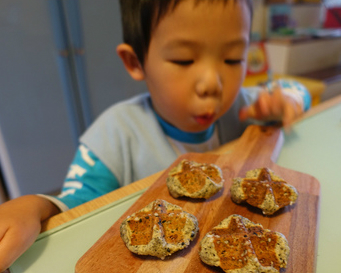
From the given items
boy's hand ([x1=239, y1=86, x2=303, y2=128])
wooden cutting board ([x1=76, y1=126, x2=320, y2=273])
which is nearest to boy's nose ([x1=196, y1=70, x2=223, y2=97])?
wooden cutting board ([x1=76, y1=126, x2=320, y2=273])

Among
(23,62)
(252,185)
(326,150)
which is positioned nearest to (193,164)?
(252,185)

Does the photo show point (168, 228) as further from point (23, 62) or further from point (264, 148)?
point (23, 62)

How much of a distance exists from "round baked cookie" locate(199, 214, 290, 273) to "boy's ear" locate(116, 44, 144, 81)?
0.45 metres

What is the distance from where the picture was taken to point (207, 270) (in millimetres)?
370

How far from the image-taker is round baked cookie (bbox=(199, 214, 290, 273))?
0.36m

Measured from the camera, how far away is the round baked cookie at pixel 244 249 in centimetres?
36

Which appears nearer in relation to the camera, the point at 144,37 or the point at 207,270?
the point at 207,270

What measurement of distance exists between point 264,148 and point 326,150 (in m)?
0.16

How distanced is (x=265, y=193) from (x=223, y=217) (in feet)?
0.28

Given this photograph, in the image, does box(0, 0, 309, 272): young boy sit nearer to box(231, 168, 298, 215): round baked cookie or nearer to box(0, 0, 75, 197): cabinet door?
box(231, 168, 298, 215): round baked cookie

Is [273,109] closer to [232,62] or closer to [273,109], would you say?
[273,109]

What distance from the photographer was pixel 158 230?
40 centimetres

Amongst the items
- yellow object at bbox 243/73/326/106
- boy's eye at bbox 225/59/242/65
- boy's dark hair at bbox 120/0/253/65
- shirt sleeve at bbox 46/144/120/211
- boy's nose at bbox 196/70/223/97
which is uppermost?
boy's dark hair at bbox 120/0/253/65

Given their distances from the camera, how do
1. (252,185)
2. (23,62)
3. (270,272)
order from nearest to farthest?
(270,272), (252,185), (23,62)
